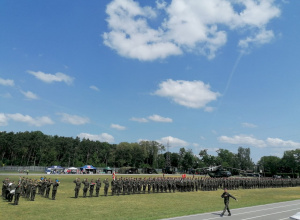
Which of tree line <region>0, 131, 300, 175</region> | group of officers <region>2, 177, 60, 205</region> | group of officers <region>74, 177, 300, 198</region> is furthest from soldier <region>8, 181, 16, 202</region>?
tree line <region>0, 131, 300, 175</region>

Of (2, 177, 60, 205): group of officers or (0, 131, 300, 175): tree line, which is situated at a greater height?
(0, 131, 300, 175): tree line

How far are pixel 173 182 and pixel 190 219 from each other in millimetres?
16070

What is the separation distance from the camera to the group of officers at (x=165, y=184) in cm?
2311

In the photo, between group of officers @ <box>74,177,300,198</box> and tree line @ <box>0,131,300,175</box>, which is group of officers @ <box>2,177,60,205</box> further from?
tree line @ <box>0,131,300,175</box>

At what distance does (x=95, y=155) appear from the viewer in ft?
360

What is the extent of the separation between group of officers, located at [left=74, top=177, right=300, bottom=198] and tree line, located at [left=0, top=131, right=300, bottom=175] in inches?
2582

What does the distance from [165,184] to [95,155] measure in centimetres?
8607

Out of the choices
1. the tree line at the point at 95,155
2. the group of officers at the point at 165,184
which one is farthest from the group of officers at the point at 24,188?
the tree line at the point at 95,155

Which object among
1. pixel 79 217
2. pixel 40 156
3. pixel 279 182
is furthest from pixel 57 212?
pixel 40 156

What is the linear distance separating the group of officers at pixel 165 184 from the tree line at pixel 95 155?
65580 mm

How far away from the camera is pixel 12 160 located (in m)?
94.2

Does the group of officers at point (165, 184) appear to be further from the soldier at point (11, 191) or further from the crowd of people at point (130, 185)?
the soldier at point (11, 191)

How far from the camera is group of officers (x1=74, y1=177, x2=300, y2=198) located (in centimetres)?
2311

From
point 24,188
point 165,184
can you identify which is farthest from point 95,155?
point 24,188
